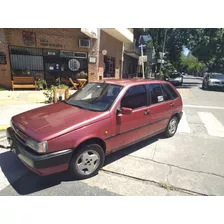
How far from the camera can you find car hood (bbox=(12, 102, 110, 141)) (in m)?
2.60

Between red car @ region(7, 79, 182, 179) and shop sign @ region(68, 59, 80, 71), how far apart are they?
9.88m

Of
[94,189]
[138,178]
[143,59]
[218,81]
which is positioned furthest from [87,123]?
[218,81]

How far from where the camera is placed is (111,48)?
52.5 ft

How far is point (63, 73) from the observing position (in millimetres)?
13195

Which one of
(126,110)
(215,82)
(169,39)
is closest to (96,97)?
(126,110)

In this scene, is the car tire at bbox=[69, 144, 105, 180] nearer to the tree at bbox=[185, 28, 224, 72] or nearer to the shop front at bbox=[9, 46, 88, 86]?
the shop front at bbox=[9, 46, 88, 86]

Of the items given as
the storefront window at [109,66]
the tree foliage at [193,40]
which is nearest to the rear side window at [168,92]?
the storefront window at [109,66]

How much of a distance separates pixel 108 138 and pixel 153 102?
1.49 metres

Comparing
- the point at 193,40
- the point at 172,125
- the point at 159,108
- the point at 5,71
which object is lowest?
the point at 172,125

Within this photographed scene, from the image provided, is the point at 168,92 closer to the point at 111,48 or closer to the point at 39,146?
the point at 39,146

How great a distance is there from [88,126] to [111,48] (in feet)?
47.4

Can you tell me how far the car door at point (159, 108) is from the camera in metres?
4.01

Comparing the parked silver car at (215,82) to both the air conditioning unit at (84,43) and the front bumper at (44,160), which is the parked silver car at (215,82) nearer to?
the air conditioning unit at (84,43)

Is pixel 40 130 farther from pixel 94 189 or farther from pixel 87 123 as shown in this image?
pixel 94 189
